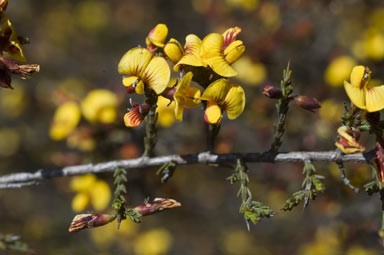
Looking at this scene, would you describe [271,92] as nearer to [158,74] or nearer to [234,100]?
[234,100]

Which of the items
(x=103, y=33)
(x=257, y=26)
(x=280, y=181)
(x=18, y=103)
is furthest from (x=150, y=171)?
(x=103, y=33)

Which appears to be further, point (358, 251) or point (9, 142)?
point (9, 142)

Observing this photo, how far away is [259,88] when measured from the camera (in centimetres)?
385

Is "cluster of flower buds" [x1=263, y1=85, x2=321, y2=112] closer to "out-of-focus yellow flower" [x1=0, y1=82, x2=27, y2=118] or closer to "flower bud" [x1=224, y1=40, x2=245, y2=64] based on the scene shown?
"flower bud" [x1=224, y1=40, x2=245, y2=64]

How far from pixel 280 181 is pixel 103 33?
4420 millimetres

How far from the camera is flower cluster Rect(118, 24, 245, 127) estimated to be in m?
1.71

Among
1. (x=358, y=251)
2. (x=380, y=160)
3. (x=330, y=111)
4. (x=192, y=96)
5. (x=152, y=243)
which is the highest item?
(x=192, y=96)

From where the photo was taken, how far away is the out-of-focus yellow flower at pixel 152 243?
4.34 m

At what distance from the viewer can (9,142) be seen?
4824 millimetres

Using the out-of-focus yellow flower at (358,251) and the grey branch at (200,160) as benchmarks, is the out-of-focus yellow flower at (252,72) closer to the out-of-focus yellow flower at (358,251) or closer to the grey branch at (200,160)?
the out-of-focus yellow flower at (358,251)

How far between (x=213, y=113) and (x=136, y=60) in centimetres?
40

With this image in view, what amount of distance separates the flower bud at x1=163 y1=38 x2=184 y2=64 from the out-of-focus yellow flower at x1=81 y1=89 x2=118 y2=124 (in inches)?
46.5

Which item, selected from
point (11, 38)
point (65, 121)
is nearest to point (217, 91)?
point (11, 38)

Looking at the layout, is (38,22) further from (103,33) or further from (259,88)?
(259,88)
